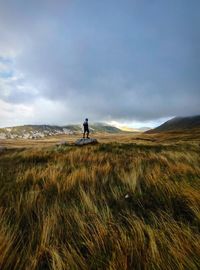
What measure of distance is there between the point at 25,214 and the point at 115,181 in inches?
84.1

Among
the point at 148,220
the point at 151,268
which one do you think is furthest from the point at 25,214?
the point at 151,268

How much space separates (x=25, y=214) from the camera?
2.51 metres

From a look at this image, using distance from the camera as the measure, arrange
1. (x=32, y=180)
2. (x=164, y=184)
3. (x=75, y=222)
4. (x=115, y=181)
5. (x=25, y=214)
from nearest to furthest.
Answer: (x=75, y=222), (x=25, y=214), (x=164, y=184), (x=115, y=181), (x=32, y=180)

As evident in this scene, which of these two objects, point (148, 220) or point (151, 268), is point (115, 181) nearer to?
point (148, 220)

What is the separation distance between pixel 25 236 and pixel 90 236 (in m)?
0.65

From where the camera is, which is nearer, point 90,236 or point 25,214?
point 90,236

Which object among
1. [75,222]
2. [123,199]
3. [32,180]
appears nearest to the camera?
[75,222]

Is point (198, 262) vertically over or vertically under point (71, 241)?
over

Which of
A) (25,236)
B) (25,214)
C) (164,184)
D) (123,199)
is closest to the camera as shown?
(25,236)

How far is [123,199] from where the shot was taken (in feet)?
9.86

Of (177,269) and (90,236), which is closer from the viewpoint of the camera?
(177,269)

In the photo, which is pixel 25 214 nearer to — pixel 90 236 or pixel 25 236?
pixel 25 236

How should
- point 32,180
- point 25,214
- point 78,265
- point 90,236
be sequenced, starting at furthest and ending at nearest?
point 32,180
point 25,214
point 90,236
point 78,265

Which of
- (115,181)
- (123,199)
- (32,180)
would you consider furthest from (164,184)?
(32,180)
